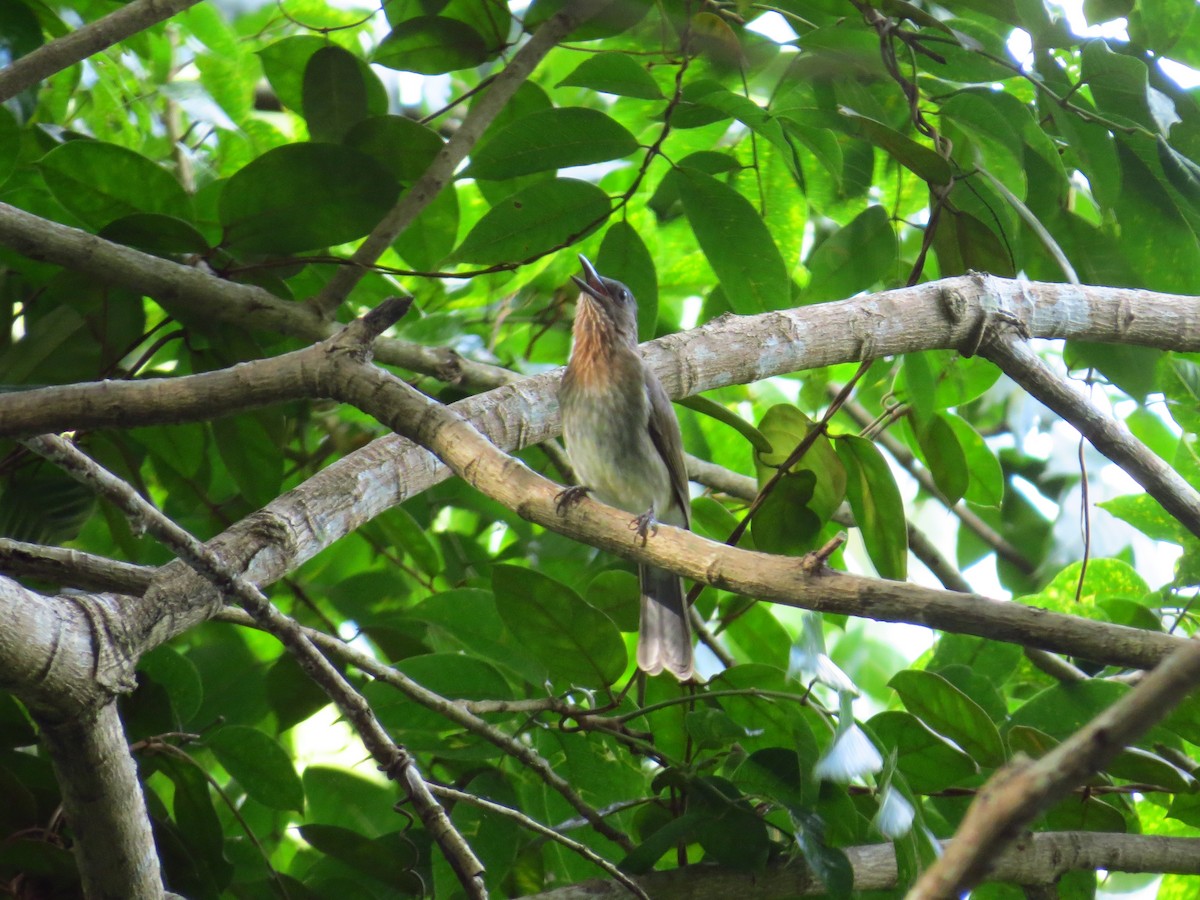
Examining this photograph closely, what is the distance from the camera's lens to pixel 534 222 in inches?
116

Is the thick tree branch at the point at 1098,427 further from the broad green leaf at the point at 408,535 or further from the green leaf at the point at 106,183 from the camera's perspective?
the green leaf at the point at 106,183

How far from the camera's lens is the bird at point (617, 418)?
130 inches

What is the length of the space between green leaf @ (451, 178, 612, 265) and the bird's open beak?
203 millimetres

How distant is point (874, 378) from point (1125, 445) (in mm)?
843

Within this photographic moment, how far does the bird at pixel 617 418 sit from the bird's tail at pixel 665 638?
168 mm

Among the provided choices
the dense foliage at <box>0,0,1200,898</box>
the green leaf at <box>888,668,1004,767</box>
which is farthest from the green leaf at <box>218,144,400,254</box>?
the green leaf at <box>888,668,1004,767</box>

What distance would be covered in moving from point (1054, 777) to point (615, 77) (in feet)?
7.17

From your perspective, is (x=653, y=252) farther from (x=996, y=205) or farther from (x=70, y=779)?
(x=70, y=779)

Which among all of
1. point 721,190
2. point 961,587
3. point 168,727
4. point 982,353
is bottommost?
point 961,587

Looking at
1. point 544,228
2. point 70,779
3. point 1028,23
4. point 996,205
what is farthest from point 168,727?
point 1028,23

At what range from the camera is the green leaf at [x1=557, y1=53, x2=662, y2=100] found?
8.71 ft

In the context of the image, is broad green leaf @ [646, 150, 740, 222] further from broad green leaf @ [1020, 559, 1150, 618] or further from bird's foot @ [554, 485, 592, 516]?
broad green leaf @ [1020, 559, 1150, 618]

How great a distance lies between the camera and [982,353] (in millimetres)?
2740

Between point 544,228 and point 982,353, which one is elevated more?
point 544,228
